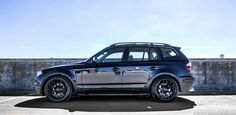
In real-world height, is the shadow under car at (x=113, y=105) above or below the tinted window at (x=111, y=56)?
below

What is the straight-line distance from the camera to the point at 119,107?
835cm

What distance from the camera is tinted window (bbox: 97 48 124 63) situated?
9.48 m

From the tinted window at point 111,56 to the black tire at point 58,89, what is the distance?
1.11m

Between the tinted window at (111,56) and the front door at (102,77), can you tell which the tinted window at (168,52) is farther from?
the front door at (102,77)

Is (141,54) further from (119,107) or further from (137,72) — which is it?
(119,107)

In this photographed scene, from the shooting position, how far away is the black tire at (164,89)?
9297 mm

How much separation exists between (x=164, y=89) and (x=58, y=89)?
2859mm

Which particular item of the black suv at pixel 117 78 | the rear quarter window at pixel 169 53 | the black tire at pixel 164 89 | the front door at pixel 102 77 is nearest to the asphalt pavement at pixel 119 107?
the black tire at pixel 164 89

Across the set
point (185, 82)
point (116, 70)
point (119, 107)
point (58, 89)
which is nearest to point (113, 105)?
point (119, 107)

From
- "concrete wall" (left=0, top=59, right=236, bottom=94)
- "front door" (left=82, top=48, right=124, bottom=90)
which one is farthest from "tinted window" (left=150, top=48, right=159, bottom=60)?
"concrete wall" (left=0, top=59, right=236, bottom=94)

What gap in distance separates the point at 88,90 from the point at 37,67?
417 centimetres

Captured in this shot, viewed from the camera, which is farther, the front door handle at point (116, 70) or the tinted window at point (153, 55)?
the tinted window at point (153, 55)

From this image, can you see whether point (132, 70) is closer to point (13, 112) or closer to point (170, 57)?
point (170, 57)

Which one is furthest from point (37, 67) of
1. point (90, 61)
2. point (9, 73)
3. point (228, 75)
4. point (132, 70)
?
point (228, 75)
